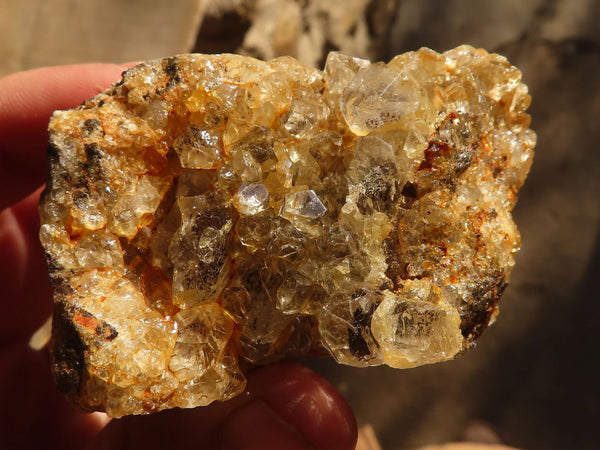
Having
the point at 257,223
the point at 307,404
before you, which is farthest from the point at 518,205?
the point at 257,223

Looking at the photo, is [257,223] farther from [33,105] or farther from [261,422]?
[33,105]

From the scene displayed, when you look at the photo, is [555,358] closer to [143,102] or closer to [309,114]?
[309,114]

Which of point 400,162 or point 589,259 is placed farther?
point 589,259

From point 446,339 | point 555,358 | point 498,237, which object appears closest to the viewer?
point 446,339

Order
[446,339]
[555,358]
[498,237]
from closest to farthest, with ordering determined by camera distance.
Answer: [446,339] → [498,237] → [555,358]

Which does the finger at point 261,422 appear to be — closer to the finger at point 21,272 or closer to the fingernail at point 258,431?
the fingernail at point 258,431

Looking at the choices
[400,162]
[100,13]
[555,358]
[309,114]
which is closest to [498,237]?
[400,162]

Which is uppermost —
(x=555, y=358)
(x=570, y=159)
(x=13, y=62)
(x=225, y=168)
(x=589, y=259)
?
(x=225, y=168)

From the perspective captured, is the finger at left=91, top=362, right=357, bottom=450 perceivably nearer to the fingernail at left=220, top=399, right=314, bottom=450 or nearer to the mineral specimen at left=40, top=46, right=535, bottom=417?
the fingernail at left=220, top=399, right=314, bottom=450

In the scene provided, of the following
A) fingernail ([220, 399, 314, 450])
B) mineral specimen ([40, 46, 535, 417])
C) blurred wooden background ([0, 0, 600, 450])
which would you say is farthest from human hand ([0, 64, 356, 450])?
blurred wooden background ([0, 0, 600, 450])
